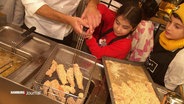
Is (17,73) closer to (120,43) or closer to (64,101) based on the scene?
(64,101)

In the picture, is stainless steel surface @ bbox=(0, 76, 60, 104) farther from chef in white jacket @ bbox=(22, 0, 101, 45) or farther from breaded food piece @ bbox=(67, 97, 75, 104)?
chef in white jacket @ bbox=(22, 0, 101, 45)

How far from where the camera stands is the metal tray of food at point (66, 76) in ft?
2.37

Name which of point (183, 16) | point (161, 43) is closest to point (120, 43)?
point (161, 43)

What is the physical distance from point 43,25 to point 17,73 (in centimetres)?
50

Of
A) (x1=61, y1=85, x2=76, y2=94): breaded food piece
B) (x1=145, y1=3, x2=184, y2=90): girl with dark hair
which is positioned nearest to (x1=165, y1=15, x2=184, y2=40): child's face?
(x1=145, y1=3, x2=184, y2=90): girl with dark hair

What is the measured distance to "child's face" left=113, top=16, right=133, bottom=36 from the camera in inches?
52.4

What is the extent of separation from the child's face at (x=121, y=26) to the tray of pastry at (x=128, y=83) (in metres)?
0.27

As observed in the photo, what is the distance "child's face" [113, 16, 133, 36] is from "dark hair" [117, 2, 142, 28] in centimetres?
2

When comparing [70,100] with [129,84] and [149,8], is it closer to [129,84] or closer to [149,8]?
[129,84]

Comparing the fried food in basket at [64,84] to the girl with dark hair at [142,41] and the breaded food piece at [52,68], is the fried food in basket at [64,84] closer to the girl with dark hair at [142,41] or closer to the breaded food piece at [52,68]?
the breaded food piece at [52,68]

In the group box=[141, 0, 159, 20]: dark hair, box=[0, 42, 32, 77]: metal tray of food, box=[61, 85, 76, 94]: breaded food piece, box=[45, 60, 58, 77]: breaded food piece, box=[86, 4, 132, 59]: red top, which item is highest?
box=[141, 0, 159, 20]: dark hair

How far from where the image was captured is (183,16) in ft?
4.20

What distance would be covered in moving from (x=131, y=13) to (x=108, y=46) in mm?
250

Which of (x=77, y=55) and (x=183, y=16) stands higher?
(x=183, y=16)
